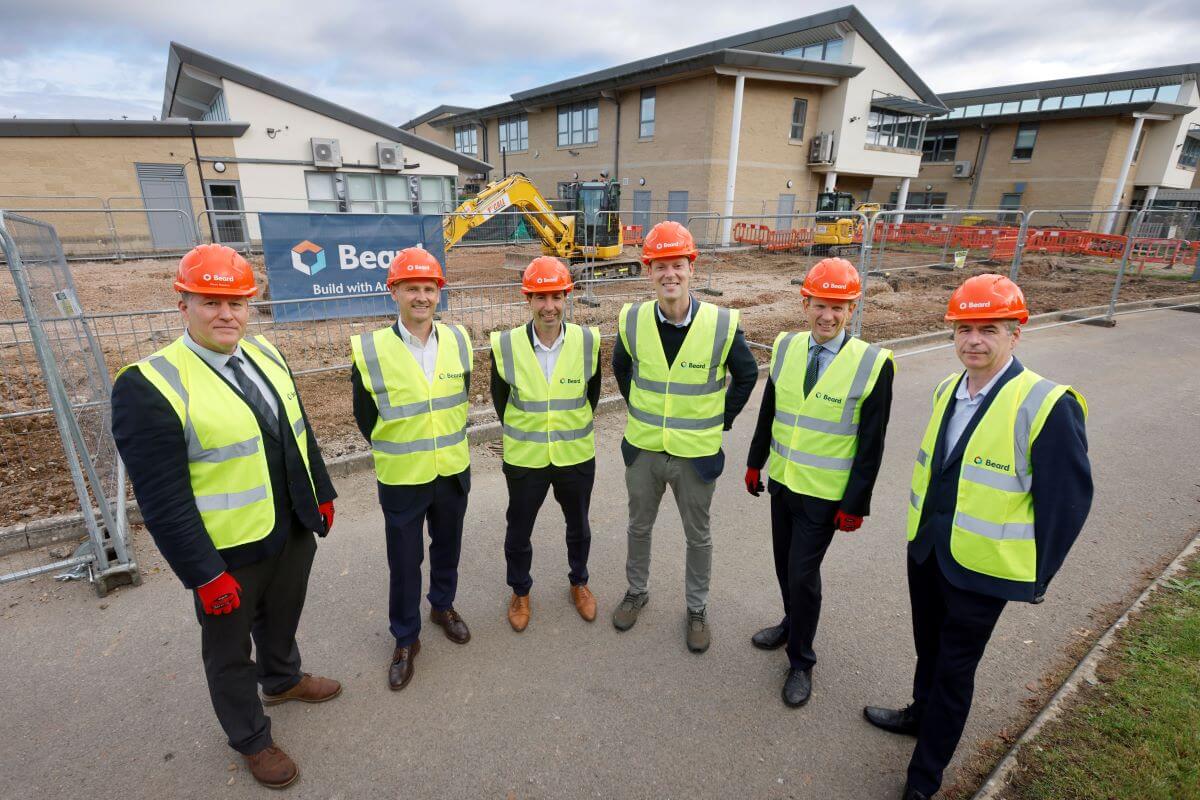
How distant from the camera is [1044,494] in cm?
219

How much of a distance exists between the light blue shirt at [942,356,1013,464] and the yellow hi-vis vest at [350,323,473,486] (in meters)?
2.40

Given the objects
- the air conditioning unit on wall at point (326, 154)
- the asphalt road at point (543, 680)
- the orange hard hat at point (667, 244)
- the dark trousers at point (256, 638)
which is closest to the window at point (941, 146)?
the air conditioning unit on wall at point (326, 154)

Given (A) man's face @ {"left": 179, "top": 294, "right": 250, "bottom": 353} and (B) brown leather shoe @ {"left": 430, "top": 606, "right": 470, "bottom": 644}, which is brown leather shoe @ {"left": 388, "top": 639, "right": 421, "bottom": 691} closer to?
(B) brown leather shoe @ {"left": 430, "top": 606, "right": 470, "bottom": 644}

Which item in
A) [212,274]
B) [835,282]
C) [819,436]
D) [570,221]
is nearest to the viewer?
[212,274]

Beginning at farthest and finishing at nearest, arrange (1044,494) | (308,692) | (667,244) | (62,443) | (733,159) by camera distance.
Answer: (733,159), (62,443), (667,244), (308,692), (1044,494)

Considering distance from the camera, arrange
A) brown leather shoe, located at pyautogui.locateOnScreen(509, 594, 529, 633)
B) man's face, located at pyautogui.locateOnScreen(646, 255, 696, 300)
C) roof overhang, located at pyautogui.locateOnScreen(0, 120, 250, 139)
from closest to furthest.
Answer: man's face, located at pyautogui.locateOnScreen(646, 255, 696, 300), brown leather shoe, located at pyautogui.locateOnScreen(509, 594, 529, 633), roof overhang, located at pyautogui.locateOnScreen(0, 120, 250, 139)

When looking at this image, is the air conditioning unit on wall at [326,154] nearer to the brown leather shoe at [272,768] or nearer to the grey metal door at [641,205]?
the grey metal door at [641,205]

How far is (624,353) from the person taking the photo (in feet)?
12.1

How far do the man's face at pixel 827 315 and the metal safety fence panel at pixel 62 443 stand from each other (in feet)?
13.7

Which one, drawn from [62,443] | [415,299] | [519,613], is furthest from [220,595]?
[62,443]

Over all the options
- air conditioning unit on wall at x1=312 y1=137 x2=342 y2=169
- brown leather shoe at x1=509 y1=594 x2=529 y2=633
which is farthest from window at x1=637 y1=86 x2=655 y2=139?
brown leather shoe at x1=509 y1=594 x2=529 y2=633

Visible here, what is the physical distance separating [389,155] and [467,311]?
49.1ft

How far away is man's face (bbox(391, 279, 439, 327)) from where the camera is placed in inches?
120

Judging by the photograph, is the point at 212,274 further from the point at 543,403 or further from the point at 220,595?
the point at 543,403
